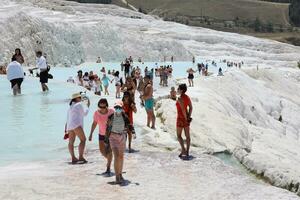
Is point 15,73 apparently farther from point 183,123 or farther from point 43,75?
point 183,123

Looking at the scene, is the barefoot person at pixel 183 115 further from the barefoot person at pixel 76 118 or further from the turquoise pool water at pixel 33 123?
the turquoise pool water at pixel 33 123

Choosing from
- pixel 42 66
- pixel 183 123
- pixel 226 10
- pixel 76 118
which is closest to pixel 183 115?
pixel 183 123

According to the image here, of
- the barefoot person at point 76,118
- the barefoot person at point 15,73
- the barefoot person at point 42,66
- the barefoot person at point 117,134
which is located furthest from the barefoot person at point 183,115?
the barefoot person at point 15,73

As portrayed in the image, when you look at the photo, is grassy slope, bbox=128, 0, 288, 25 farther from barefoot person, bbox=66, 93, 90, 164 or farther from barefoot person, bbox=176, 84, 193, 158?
barefoot person, bbox=66, 93, 90, 164

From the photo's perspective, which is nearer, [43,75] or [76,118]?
[76,118]

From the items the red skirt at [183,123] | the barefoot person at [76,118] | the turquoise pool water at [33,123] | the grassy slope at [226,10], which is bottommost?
the turquoise pool water at [33,123]

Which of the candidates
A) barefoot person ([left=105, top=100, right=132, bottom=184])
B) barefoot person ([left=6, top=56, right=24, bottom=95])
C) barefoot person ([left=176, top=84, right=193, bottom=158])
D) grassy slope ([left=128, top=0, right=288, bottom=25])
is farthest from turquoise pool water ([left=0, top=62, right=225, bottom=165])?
grassy slope ([left=128, top=0, right=288, bottom=25])

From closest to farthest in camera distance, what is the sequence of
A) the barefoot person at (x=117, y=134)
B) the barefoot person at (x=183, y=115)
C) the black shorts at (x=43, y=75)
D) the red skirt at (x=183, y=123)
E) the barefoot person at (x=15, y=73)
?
the barefoot person at (x=117, y=134) → the barefoot person at (x=183, y=115) → the red skirt at (x=183, y=123) → the barefoot person at (x=15, y=73) → the black shorts at (x=43, y=75)

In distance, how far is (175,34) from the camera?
81438 mm

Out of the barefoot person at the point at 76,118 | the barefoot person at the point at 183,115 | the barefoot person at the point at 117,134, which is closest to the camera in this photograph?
the barefoot person at the point at 117,134

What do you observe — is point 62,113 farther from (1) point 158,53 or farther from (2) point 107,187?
(1) point 158,53

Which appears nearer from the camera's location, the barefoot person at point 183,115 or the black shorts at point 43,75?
the barefoot person at point 183,115

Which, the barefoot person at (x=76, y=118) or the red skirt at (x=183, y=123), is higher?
the barefoot person at (x=76, y=118)

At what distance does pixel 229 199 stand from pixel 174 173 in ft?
5.55
